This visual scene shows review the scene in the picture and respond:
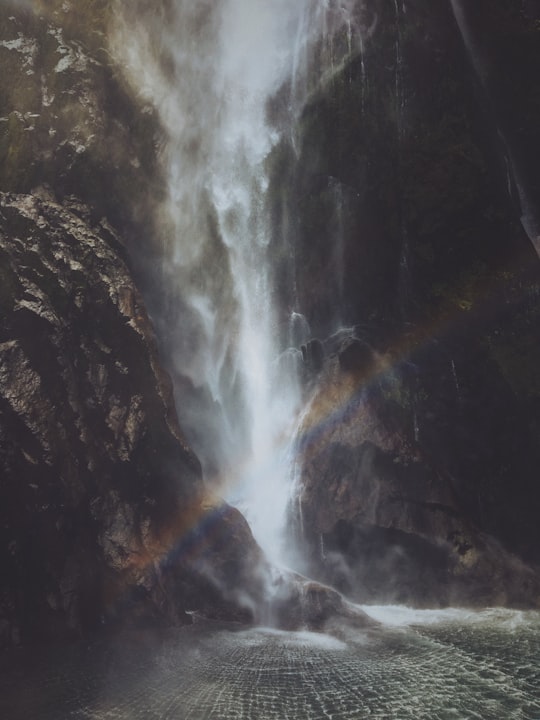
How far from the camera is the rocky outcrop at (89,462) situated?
1428 cm

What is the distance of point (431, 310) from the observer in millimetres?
20500

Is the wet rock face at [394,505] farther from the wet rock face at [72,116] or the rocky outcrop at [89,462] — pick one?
the wet rock face at [72,116]

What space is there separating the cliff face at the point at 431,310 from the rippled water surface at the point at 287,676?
13.7 feet

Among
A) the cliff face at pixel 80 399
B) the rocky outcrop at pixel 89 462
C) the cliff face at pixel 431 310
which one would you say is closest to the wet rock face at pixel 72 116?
the cliff face at pixel 80 399

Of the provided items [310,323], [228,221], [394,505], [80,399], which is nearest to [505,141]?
[310,323]

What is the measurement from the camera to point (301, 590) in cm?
1623

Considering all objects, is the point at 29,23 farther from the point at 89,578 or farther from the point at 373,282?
the point at 89,578

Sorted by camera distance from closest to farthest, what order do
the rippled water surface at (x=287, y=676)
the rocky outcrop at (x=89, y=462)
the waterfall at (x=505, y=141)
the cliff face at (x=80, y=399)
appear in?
the rippled water surface at (x=287, y=676) < the rocky outcrop at (x=89, y=462) < the cliff face at (x=80, y=399) < the waterfall at (x=505, y=141)

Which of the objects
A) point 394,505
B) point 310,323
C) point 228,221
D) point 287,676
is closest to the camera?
point 287,676

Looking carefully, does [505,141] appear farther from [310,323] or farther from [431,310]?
[310,323]

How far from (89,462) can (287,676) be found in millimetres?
7782

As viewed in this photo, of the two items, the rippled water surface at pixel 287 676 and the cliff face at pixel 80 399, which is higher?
the cliff face at pixel 80 399

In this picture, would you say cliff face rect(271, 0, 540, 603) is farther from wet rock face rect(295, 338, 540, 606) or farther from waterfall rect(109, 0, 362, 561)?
waterfall rect(109, 0, 362, 561)

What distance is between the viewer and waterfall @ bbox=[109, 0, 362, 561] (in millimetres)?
21281
